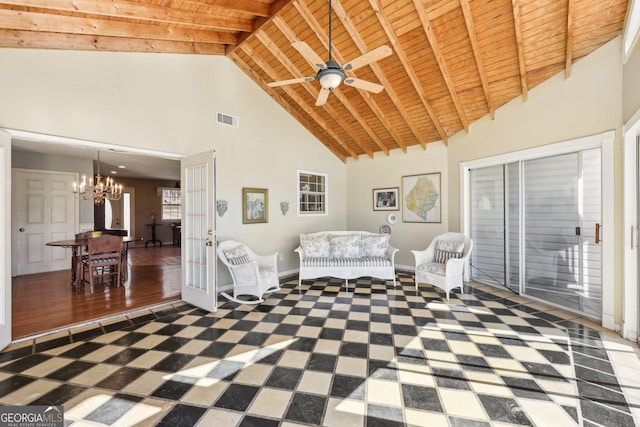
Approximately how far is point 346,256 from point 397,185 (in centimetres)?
221

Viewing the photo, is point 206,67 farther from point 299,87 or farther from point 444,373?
point 444,373

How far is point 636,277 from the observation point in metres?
2.90

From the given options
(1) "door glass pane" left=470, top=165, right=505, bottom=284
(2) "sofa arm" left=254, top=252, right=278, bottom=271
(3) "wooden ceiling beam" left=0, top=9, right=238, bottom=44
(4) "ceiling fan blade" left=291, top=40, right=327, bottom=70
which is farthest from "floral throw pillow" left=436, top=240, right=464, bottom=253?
(3) "wooden ceiling beam" left=0, top=9, right=238, bottom=44

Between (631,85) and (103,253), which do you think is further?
(103,253)

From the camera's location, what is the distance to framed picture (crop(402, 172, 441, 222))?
5.65m

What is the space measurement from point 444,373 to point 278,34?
15.4 ft

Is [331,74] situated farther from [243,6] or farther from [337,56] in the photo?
[243,6]

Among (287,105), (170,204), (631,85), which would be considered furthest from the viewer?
(170,204)

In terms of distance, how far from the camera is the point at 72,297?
4160 mm

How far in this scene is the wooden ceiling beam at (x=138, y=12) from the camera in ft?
8.52

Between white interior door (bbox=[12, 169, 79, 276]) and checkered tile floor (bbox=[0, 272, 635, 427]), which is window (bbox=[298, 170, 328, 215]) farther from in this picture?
white interior door (bbox=[12, 169, 79, 276])

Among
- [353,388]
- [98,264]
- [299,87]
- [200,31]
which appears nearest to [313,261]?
[353,388]

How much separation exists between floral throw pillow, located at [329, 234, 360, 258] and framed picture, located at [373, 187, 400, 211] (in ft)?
4.98
